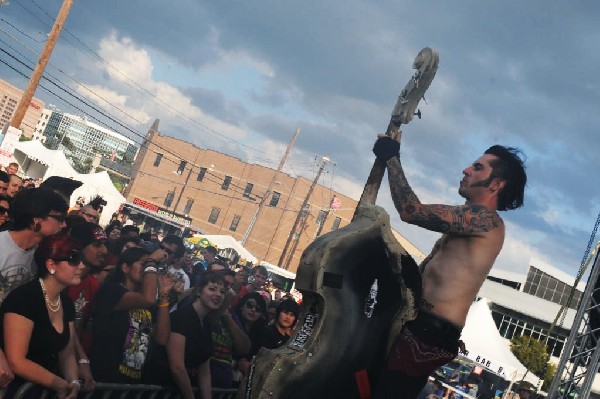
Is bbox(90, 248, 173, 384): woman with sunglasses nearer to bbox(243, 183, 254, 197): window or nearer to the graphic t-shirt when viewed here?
the graphic t-shirt

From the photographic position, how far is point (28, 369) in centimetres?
361

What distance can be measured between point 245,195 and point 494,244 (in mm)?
59405

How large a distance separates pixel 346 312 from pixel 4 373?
216cm

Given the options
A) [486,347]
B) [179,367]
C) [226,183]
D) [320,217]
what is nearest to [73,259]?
[179,367]

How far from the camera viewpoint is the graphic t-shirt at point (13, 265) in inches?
162

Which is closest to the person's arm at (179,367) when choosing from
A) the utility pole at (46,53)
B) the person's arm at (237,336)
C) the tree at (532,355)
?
the person's arm at (237,336)

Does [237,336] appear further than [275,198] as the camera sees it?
No

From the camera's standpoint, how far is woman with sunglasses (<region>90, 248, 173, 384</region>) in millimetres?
4855

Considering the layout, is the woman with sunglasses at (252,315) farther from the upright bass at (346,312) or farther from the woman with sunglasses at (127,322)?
the upright bass at (346,312)

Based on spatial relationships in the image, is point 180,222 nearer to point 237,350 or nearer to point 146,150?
point 146,150

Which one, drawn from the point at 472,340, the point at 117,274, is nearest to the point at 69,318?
the point at 117,274

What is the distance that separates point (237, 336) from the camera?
6.14m

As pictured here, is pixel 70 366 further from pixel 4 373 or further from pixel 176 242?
Answer: pixel 176 242

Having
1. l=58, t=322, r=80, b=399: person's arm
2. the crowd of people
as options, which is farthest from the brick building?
l=58, t=322, r=80, b=399: person's arm
